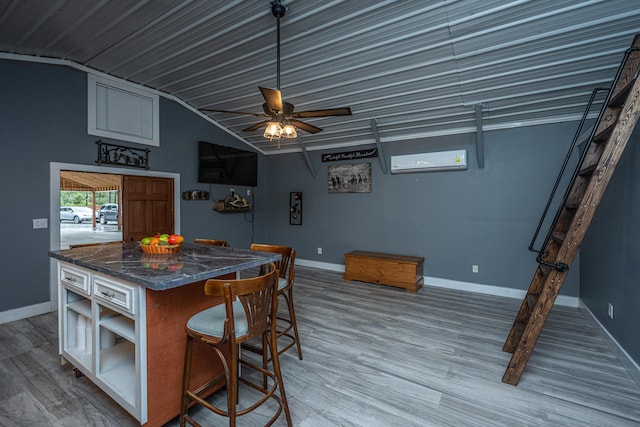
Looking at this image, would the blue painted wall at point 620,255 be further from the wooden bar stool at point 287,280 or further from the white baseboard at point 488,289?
the wooden bar stool at point 287,280

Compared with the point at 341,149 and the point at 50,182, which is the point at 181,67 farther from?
the point at 341,149

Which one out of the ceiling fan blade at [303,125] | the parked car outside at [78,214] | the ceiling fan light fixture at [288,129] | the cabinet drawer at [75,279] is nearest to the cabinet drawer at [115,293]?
the cabinet drawer at [75,279]

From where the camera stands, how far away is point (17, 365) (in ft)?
8.10

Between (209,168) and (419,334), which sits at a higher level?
(209,168)

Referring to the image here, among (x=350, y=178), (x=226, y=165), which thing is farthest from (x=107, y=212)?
(x=350, y=178)

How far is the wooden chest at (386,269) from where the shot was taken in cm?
466

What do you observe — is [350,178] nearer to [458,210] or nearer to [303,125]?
[458,210]

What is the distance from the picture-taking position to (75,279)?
6.95 feet

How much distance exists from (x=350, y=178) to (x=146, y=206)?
12.2 ft

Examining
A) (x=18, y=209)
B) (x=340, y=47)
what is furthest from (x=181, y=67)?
(x=18, y=209)

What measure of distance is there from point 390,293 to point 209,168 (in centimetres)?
406

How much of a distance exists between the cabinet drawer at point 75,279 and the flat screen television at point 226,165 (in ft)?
11.4

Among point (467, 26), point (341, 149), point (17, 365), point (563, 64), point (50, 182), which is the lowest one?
point (17, 365)

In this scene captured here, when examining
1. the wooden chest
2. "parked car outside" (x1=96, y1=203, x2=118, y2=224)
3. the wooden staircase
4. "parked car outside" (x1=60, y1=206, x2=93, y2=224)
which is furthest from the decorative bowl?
"parked car outside" (x1=60, y1=206, x2=93, y2=224)
